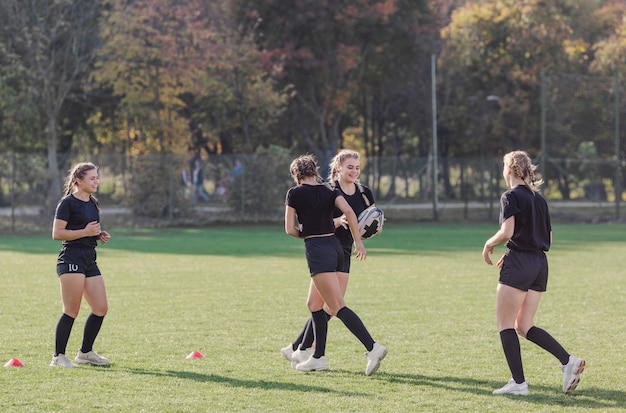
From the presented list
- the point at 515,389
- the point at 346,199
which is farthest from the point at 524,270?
the point at 346,199

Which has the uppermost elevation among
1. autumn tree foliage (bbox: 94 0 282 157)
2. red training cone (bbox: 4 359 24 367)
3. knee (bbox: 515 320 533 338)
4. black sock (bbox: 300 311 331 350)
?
autumn tree foliage (bbox: 94 0 282 157)

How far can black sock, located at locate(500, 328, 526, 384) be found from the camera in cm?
754

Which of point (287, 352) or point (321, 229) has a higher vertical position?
point (321, 229)

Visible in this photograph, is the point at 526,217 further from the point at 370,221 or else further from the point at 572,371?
the point at 370,221

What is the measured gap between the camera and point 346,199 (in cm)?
878

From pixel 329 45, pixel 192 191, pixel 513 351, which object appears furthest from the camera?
pixel 329 45

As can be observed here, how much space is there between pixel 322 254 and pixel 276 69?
101ft

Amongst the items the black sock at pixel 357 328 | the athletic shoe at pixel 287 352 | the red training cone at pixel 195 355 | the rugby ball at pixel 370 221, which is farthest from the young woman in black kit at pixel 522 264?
the red training cone at pixel 195 355

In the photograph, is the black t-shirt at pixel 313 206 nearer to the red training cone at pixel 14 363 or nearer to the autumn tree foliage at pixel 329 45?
the red training cone at pixel 14 363

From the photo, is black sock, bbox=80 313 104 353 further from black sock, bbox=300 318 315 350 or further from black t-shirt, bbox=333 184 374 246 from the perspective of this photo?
black t-shirt, bbox=333 184 374 246

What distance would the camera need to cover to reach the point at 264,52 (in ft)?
127

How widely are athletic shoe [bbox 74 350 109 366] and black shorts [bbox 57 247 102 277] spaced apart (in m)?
0.70

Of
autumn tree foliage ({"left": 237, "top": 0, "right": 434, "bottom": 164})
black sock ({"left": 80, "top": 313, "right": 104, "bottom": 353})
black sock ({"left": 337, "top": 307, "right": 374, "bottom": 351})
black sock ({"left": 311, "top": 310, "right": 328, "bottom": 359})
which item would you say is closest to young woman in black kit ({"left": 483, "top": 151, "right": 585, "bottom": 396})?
black sock ({"left": 337, "top": 307, "right": 374, "bottom": 351})

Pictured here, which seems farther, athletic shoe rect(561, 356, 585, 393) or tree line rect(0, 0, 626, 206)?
tree line rect(0, 0, 626, 206)
